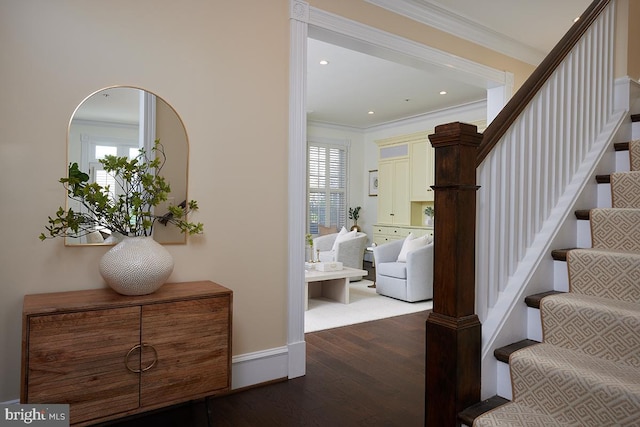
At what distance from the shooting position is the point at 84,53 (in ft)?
6.88

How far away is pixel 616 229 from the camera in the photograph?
5.98ft

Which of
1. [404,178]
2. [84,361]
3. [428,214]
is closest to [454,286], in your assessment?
[84,361]

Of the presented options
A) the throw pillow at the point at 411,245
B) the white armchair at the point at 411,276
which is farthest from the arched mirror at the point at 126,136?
the throw pillow at the point at 411,245

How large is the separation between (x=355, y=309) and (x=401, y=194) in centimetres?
387

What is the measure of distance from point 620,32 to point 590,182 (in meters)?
1.14

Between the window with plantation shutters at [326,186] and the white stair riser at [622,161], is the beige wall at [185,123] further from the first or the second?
the window with plantation shutters at [326,186]

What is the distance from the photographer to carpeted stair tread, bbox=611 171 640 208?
1956 millimetres

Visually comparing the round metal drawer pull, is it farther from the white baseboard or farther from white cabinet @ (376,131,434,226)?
white cabinet @ (376,131,434,226)

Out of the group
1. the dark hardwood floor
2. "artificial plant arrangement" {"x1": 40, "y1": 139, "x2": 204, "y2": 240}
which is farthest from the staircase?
"artificial plant arrangement" {"x1": 40, "y1": 139, "x2": 204, "y2": 240}

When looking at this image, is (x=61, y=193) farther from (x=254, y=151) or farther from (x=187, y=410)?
(x=187, y=410)

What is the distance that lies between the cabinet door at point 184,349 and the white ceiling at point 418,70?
2744 millimetres

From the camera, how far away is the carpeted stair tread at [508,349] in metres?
1.50

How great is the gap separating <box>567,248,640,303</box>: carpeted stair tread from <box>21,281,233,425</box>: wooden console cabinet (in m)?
1.67

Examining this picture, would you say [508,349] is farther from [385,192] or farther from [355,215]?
[355,215]
